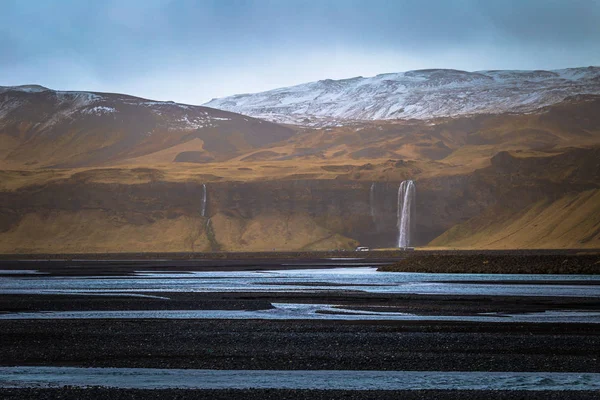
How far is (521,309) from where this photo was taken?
1272 inches

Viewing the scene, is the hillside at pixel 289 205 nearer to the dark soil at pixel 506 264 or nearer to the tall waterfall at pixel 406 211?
the tall waterfall at pixel 406 211

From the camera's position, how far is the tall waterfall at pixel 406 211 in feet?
519

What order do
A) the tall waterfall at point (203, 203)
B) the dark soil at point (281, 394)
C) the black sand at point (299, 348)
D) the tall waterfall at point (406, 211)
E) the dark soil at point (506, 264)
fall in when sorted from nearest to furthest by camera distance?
the dark soil at point (281, 394)
the black sand at point (299, 348)
the dark soil at point (506, 264)
the tall waterfall at point (406, 211)
the tall waterfall at point (203, 203)

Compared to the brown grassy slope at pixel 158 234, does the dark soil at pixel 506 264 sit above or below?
above

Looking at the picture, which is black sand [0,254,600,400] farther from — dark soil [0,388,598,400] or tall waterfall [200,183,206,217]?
tall waterfall [200,183,206,217]

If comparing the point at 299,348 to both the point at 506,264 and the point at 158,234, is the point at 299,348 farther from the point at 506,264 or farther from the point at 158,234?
the point at 158,234

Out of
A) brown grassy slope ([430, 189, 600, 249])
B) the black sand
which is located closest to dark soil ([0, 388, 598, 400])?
the black sand

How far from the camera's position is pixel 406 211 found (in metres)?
161

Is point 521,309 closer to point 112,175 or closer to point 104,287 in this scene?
point 104,287

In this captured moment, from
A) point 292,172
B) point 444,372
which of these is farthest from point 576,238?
point 444,372

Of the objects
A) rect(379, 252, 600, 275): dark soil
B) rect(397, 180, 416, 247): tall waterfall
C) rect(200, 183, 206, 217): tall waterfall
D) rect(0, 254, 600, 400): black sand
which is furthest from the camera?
rect(200, 183, 206, 217): tall waterfall

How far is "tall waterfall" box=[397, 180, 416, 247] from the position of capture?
158m

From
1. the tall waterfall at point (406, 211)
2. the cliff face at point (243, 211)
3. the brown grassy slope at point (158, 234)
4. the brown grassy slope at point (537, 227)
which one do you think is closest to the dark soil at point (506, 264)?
the brown grassy slope at point (537, 227)

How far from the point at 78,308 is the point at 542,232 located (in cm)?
10269
